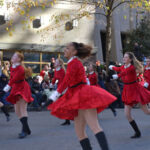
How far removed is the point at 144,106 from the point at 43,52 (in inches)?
582

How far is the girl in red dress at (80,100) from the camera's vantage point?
14.0 ft

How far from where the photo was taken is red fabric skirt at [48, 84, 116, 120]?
430cm

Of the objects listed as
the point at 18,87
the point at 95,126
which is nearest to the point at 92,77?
the point at 18,87

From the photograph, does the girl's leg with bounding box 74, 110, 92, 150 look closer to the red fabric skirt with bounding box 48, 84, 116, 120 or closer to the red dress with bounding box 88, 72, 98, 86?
the red fabric skirt with bounding box 48, 84, 116, 120

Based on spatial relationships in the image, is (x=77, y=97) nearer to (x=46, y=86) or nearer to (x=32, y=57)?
(x=46, y=86)

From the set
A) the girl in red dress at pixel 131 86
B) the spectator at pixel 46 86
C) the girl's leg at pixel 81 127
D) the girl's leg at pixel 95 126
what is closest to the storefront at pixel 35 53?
the spectator at pixel 46 86

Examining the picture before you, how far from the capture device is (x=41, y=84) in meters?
13.4

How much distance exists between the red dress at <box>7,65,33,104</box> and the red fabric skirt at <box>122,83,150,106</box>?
2.11 m

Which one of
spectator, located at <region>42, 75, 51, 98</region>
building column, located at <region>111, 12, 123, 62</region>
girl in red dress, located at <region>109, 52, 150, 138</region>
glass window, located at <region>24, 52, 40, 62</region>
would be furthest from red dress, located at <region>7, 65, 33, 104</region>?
building column, located at <region>111, 12, 123, 62</region>

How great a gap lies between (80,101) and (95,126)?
39 centimetres

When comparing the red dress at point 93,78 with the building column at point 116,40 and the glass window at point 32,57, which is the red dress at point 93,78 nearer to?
the glass window at point 32,57

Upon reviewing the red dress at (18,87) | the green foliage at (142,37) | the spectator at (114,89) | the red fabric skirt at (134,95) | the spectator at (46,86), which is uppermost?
the green foliage at (142,37)

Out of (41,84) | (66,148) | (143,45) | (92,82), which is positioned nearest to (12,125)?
(92,82)

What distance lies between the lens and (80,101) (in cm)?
436
